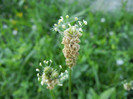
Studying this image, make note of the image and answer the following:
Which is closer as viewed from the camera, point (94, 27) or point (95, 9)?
point (94, 27)

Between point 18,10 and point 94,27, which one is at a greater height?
point 18,10

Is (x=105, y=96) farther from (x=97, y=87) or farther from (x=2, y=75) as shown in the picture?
(x=2, y=75)

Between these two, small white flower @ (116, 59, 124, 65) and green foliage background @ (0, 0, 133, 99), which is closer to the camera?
green foliage background @ (0, 0, 133, 99)

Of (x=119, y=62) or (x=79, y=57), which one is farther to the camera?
(x=119, y=62)

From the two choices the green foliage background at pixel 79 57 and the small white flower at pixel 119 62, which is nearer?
the green foliage background at pixel 79 57

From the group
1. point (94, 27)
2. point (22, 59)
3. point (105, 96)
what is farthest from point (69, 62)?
point (94, 27)

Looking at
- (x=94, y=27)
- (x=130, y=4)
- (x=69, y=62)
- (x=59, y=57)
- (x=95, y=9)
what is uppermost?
(x=95, y=9)

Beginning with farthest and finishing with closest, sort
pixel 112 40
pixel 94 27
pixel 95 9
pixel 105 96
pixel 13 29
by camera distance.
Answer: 1. pixel 95 9
2. pixel 13 29
3. pixel 94 27
4. pixel 112 40
5. pixel 105 96

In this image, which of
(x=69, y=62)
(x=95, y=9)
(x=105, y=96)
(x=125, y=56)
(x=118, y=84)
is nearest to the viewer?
(x=69, y=62)
